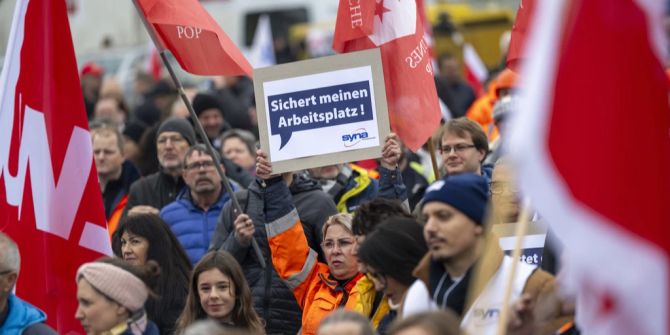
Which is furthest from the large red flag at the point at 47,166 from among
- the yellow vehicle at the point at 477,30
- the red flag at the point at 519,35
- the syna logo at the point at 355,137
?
the yellow vehicle at the point at 477,30

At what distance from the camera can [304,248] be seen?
7988 mm

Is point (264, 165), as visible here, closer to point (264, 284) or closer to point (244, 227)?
point (244, 227)

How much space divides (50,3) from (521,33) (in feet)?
8.20

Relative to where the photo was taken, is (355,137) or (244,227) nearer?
(355,137)

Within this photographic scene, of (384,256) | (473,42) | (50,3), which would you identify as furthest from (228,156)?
(473,42)

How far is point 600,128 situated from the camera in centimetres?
490

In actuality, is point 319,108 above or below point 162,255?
above

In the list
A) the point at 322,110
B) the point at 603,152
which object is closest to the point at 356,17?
the point at 322,110

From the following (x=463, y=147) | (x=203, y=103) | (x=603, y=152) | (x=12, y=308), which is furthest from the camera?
(x=203, y=103)

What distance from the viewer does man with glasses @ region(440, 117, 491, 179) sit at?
8.33m

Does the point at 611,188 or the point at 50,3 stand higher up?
the point at 50,3

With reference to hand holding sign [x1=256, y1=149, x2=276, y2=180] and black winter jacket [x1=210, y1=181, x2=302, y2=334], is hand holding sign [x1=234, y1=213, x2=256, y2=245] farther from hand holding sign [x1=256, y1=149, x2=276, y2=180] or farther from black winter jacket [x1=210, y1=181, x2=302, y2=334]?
hand holding sign [x1=256, y1=149, x2=276, y2=180]

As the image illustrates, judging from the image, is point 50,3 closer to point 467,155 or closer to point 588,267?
point 467,155

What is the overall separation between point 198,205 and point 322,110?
177 cm
